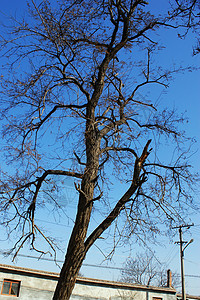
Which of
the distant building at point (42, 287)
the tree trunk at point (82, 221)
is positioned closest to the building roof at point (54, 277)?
the distant building at point (42, 287)

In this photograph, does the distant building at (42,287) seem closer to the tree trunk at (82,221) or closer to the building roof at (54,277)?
the building roof at (54,277)

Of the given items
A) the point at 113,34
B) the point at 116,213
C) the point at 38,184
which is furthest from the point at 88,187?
the point at 113,34

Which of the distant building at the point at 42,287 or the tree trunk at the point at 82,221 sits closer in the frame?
the tree trunk at the point at 82,221

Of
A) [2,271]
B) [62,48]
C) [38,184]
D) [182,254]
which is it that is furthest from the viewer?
[182,254]

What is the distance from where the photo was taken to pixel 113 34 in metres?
7.06

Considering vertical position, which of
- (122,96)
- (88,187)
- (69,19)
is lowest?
(88,187)

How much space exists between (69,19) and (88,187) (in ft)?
11.5

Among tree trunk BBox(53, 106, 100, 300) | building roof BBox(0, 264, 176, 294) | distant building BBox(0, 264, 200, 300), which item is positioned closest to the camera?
tree trunk BBox(53, 106, 100, 300)

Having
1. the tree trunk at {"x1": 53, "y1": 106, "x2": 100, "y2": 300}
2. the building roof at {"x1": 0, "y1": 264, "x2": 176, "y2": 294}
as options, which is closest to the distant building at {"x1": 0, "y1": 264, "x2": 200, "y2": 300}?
the building roof at {"x1": 0, "y1": 264, "x2": 176, "y2": 294}

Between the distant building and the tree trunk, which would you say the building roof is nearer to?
the distant building

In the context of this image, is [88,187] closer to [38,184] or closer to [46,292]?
[38,184]

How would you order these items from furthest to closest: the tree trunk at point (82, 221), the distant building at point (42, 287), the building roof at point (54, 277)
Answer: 1. the building roof at point (54, 277)
2. the distant building at point (42, 287)
3. the tree trunk at point (82, 221)

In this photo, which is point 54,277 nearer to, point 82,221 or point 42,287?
point 42,287

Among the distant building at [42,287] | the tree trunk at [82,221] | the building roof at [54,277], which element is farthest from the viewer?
the building roof at [54,277]
